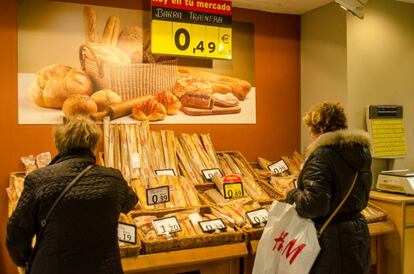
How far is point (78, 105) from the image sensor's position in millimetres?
3320

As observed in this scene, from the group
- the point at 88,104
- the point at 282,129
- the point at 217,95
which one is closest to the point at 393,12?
the point at 282,129

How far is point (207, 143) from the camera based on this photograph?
3.66 metres

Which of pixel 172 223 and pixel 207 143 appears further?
pixel 207 143

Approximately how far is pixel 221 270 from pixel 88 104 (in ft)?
5.61

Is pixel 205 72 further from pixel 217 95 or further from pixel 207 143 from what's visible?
pixel 207 143

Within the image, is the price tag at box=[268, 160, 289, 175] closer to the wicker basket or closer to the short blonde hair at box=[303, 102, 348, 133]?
the wicker basket

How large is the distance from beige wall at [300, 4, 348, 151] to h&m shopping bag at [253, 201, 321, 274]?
6.01ft

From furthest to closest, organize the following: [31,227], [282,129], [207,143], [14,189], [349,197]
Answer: [282,129], [207,143], [14,189], [349,197], [31,227]

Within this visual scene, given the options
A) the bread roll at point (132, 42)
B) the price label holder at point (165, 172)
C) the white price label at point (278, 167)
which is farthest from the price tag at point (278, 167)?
the bread roll at point (132, 42)

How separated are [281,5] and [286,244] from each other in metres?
2.54

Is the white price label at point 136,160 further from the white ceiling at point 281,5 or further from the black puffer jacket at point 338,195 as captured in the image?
the white ceiling at point 281,5

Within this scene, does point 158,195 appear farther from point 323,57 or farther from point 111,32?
point 323,57

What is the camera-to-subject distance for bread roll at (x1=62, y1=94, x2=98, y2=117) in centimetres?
330

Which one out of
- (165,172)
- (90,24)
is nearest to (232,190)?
(165,172)
